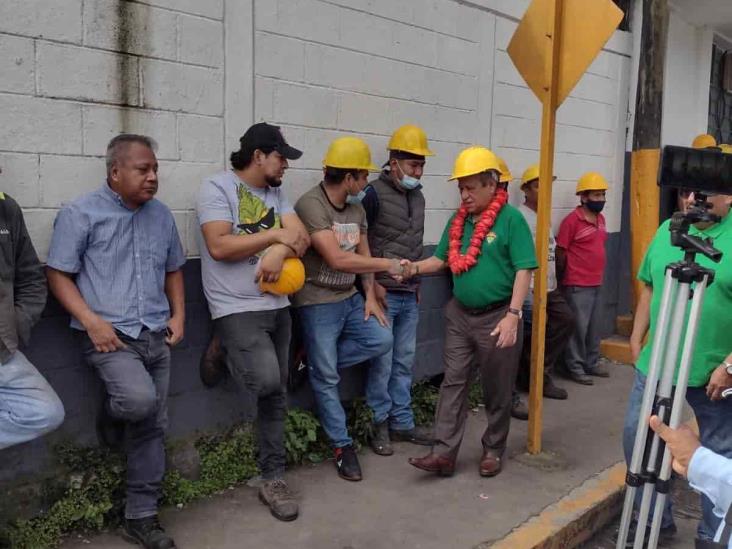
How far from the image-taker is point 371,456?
16.4 ft

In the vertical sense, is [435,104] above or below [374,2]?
below

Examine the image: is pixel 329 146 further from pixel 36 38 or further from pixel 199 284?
pixel 36 38

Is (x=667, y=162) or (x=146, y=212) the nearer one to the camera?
(x=667, y=162)

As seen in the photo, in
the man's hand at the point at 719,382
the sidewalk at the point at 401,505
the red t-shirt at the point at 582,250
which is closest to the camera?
the man's hand at the point at 719,382

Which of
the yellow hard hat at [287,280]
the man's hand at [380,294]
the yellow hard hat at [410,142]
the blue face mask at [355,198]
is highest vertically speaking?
the yellow hard hat at [410,142]

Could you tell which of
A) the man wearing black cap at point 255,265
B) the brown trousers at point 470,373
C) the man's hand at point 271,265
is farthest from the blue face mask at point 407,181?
the man's hand at point 271,265

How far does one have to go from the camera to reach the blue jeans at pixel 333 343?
4.59 metres

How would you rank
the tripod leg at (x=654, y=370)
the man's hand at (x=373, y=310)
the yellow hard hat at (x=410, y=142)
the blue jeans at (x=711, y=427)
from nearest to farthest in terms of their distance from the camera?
1. the tripod leg at (x=654, y=370)
2. the blue jeans at (x=711, y=427)
3. the man's hand at (x=373, y=310)
4. the yellow hard hat at (x=410, y=142)

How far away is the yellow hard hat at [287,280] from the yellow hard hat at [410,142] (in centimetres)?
150

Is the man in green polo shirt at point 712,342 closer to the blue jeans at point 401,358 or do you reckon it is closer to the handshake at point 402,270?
the handshake at point 402,270

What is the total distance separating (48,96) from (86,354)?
1.26 m

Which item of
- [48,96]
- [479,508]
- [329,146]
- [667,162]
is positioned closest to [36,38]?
[48,96]

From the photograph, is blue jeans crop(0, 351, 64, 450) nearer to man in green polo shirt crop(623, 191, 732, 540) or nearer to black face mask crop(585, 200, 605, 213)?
man in green polo shirt crop(623, 191, 732, 540)

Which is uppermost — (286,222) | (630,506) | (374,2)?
(374,2)
